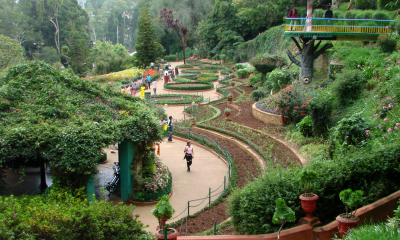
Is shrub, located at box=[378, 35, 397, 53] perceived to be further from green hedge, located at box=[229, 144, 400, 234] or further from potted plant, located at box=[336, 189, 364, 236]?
potted plant, located at box=[336, 189, 364, 236]

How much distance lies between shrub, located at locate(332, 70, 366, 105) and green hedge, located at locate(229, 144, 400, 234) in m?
6.70

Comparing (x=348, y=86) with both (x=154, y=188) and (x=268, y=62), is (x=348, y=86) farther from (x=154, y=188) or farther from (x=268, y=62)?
(x=268, y=62)

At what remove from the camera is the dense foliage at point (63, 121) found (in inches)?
305

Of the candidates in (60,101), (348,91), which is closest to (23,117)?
(60,101)

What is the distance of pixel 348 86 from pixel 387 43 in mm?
4499

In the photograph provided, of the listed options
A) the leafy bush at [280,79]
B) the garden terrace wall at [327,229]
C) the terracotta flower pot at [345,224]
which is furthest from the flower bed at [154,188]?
the leafy bush at [280,79]

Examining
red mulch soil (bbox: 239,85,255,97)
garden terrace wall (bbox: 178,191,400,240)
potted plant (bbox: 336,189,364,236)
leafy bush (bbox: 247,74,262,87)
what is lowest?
garden terrace wall (bbox: 178,191,400,240)

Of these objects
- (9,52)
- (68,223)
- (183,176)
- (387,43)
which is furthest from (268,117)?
(9,52)

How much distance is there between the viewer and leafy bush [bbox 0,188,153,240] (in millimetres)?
4578

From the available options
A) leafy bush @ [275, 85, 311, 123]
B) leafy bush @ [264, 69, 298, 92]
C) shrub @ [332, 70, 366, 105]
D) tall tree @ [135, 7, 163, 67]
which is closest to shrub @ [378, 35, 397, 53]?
shrub @ [332, 70, 366, 105]

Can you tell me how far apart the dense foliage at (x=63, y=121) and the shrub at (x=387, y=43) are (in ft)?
37.9

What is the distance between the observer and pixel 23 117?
8352 millimetres

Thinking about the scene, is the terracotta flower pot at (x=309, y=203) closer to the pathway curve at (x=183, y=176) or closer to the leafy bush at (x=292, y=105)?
the pathway curve at (x=183, y=176)

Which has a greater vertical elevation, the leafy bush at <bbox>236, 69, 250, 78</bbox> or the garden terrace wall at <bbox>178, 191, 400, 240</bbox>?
the leafy bush at <bbox>236, 69, 250, 78</bbox>
